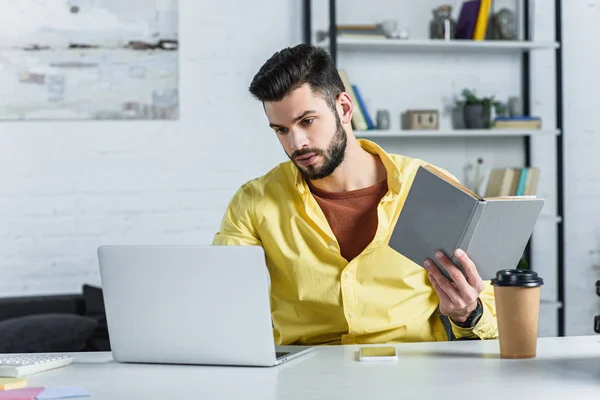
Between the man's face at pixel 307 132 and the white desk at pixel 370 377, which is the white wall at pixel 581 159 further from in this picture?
the white desk at pixel 370 377

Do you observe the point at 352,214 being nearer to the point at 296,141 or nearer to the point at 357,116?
the point at 296,141

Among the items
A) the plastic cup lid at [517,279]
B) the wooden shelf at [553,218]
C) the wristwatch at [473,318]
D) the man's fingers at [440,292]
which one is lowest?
the wristwatch at [473,318]

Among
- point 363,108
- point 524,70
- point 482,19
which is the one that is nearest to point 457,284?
point 363,108

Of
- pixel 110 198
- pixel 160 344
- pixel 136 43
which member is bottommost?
pixel 160 344

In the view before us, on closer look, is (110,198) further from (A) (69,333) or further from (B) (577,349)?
(B) (577,349)

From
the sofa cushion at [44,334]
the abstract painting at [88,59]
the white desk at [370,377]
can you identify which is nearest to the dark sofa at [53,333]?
the sofa cushion at [44,334]

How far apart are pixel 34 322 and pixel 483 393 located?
2.22m

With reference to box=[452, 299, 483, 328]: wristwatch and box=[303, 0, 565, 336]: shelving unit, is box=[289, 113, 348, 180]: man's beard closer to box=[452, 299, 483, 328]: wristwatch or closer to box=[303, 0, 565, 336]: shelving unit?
box=[452, 299, 483, 328]: wristwatch

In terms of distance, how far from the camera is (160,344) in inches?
66.1

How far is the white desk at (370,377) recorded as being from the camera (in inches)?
55.7

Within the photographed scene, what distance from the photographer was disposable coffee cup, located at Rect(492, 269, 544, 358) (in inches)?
63.9

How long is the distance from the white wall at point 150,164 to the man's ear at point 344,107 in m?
1.61

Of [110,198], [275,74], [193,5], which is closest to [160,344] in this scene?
[275,74]

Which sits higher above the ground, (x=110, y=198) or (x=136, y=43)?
(x=136, y=43)
